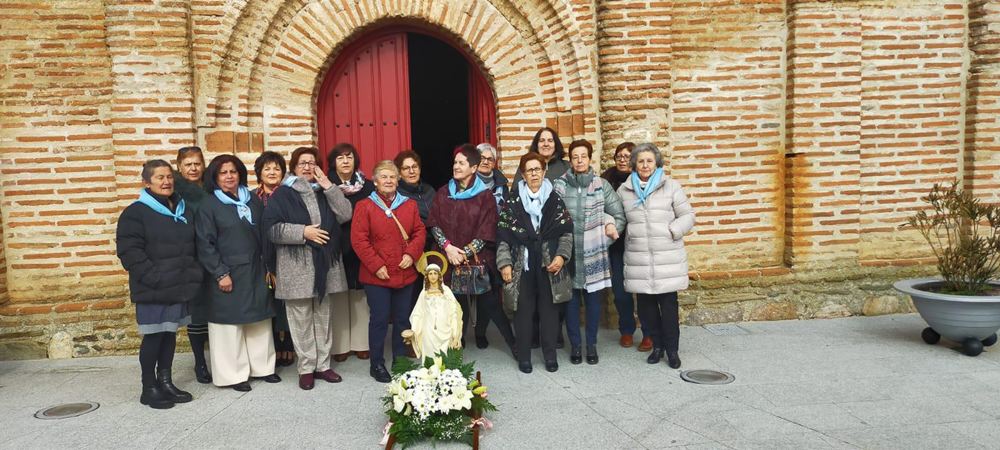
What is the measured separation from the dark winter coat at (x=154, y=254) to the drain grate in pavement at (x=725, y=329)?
460 centimetres

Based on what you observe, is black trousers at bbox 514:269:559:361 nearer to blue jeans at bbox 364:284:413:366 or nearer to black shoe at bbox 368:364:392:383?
blue jeans at bbox 364:284:413:366

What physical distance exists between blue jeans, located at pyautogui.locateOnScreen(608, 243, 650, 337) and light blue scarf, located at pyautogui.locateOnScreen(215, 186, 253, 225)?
2906 millimetres

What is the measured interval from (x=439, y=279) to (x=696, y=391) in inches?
78.1

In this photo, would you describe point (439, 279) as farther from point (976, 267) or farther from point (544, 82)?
point (976, 267)

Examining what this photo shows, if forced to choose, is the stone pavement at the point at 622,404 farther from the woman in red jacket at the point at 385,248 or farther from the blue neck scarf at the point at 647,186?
the blue neck scarf at the point at 647,186

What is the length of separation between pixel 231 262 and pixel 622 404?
9.63 ft

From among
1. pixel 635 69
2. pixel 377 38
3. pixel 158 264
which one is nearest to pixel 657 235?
pixel 635 69

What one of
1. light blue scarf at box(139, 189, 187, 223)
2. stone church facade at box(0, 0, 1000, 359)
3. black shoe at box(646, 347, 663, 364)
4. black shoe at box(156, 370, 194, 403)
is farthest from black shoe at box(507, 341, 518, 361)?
light blue scarf at box(139, 189, 187, 223)

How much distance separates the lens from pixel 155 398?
191 inches

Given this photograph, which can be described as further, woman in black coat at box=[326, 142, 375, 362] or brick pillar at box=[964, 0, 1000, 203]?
brick pillar at box=[964, 0, 1000, 203]

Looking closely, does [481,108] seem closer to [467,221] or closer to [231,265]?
A: [467,221]

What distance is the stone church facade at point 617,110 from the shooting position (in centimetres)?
615

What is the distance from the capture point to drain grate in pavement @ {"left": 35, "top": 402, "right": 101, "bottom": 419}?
4766 millimetres

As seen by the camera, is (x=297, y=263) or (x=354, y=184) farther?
(x=354, y=184)
